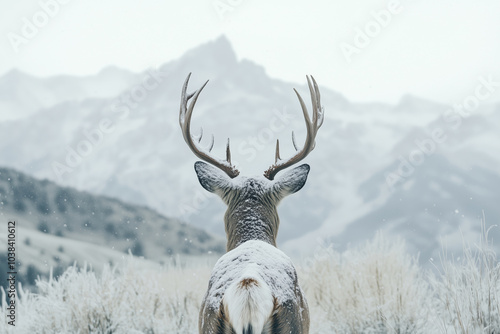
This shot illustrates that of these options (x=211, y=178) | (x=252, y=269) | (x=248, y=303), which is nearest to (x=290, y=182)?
(x=211, y=178)

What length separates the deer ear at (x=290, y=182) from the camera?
4691mm

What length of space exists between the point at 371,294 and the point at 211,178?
306 cm

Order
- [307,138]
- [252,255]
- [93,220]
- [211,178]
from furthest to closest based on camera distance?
[93,220] → [307,138] → [211,178] → [252,255]

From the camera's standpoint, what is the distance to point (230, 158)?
17.2ft

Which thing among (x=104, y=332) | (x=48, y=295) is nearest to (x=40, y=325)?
(x=48, y=295)

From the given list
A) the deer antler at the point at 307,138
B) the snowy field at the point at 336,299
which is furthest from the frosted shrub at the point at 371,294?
the deer antler at the point at 307,138

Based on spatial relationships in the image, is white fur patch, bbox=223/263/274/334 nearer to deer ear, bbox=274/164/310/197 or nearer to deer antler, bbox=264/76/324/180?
deer ear, bbox=274/164/310/197

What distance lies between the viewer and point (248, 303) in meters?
3.33

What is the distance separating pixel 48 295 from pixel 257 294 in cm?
460

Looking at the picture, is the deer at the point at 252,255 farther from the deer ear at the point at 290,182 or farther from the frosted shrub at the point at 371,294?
the frosted shrub at the point at 371,294

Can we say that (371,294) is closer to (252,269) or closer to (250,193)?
(250,193)

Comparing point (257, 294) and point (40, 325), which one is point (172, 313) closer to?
point (40, 325)

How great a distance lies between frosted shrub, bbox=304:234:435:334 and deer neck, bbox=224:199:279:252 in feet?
8.00

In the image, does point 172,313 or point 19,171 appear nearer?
point 172,313
